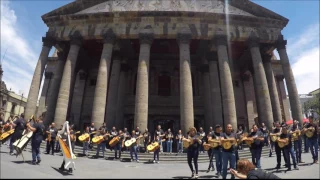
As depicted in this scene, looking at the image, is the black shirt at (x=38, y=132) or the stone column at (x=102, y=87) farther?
the stone column at (x=102, y=87)

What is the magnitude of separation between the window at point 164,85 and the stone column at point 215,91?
6.06 metres

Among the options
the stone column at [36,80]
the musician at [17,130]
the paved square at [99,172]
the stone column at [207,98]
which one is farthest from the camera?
the stone column at [207,98]

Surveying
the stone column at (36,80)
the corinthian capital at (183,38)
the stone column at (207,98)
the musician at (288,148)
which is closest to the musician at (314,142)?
the musician at (288,148)

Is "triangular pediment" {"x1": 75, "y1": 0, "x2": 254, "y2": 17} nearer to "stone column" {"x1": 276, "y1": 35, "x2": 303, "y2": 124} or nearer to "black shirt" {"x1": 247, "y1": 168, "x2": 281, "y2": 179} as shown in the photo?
"stone column" {"x1": 276, "y1": 35, "x2": 303, "y2": 124}

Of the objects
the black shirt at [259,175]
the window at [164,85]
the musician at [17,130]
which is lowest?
the black shirt at [259,175]

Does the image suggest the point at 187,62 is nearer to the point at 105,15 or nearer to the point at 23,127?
the point at 105,15

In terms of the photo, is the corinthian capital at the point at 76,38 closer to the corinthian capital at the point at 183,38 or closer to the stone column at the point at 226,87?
the corinthian capital at the point at 183,38

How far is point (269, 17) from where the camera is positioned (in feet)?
73.5

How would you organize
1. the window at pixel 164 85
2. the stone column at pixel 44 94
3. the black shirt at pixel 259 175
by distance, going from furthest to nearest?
the window at pixel 164 85 → the stone column at pixel 44 94 → the black shirt at pixel 259 175

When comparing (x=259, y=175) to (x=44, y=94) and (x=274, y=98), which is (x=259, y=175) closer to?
(x=274, y=98)

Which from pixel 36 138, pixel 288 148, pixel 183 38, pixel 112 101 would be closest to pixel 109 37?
pixel 112 101

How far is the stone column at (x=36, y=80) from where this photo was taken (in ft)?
63.6

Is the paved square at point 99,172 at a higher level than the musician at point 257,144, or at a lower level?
lower

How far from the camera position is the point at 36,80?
20.1m
